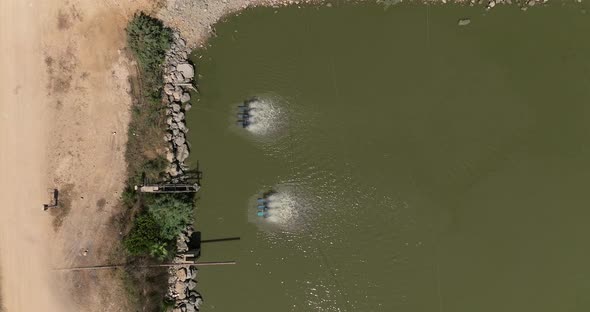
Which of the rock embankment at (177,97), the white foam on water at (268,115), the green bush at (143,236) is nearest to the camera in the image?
the green bush at (143,236)

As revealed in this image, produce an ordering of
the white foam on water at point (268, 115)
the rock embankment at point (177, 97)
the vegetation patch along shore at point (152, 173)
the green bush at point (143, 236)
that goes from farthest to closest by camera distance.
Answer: the white foam on water at point (268, 115), the rock embankment at point (177, 97), the vegetation patch along shore at point (152, 173), the green bush at point (143, 236)

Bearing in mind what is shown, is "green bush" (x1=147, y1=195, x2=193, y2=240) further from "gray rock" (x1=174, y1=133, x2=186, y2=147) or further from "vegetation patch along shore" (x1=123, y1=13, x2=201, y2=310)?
"gray rock" (x1=174, y1=133, x2=186, y2=147)

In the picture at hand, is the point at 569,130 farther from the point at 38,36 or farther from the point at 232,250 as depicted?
the point at 38,36

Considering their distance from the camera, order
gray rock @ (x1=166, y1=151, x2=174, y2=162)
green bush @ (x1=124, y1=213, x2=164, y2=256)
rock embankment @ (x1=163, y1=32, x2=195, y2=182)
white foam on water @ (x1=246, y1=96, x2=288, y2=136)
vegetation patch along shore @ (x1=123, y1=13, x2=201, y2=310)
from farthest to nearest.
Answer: white foam on water @ (x1=246, y1=96, x2=288, y2=136) → rock embankment @ (x1=163, y1=32, x2=195, y2=182) → gray rock @ (x1=166, y1=151, x2=174, y2=162) → vegetation patch along shore @ (x1=123, y1=13, x2=201, y2=310) → green bush @ (x1=124, y1=213, x2=164, y2=256)

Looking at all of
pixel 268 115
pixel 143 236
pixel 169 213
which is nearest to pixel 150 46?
pixel 268 115

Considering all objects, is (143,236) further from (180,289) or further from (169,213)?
(180,289)

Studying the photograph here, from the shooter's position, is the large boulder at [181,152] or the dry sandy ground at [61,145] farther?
the large boulder at [181,152]

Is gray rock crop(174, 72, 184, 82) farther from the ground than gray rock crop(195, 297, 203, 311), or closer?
farther from the ground


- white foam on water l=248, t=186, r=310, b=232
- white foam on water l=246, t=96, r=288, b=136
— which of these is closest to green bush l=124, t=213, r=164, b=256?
white foam on water l=248, t=186, r=310, b=232

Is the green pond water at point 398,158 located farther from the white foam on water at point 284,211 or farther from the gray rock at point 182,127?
the gray rock at point 182,127

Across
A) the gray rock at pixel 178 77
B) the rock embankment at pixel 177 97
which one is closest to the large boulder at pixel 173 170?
the rock embankment at pixel 177 97
